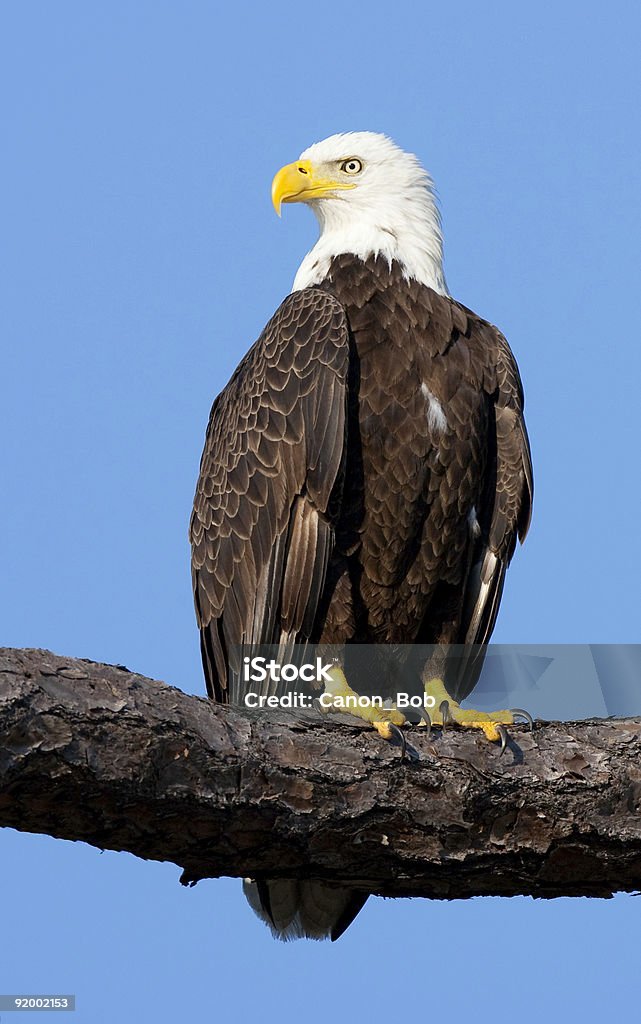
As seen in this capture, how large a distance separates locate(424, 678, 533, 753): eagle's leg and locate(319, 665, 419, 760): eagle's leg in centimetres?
20

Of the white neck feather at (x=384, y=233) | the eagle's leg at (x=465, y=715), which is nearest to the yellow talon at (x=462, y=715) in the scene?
the eagle's leg at (x=465, y=715)

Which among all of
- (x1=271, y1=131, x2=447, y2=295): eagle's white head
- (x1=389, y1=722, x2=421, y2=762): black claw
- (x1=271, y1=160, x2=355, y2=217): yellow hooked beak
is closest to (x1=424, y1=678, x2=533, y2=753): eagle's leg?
(x1=389, y1=722, x2=421, y2=762): black claw

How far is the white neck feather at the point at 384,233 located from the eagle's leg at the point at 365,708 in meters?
1.97

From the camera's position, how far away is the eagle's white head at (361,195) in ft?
23.4

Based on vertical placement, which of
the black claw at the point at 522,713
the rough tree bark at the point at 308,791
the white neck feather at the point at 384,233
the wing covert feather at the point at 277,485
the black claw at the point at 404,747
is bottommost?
the rough tree bark at the point at 308,791

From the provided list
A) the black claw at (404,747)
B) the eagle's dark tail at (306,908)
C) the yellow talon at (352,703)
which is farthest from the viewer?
the eagle's dark tail at (306,908)

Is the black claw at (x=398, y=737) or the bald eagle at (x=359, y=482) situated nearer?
the black claw at (x=398, y=737)

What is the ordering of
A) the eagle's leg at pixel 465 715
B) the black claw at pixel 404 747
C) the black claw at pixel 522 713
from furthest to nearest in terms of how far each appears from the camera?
the black claw at pixel 522 713, the eagle's leg at pixel 465 715, the black claw at pixel 404 747

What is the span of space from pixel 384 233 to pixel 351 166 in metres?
0.51

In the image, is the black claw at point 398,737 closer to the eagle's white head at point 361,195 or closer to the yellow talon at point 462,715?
the yellow talon at point 462,715

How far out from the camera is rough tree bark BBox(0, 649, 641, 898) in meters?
4.12

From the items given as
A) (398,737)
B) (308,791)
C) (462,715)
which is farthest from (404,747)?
(462,715)

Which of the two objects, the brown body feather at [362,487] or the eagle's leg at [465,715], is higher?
the brown body feather at [362,487]

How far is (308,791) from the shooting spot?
470 centimetres
